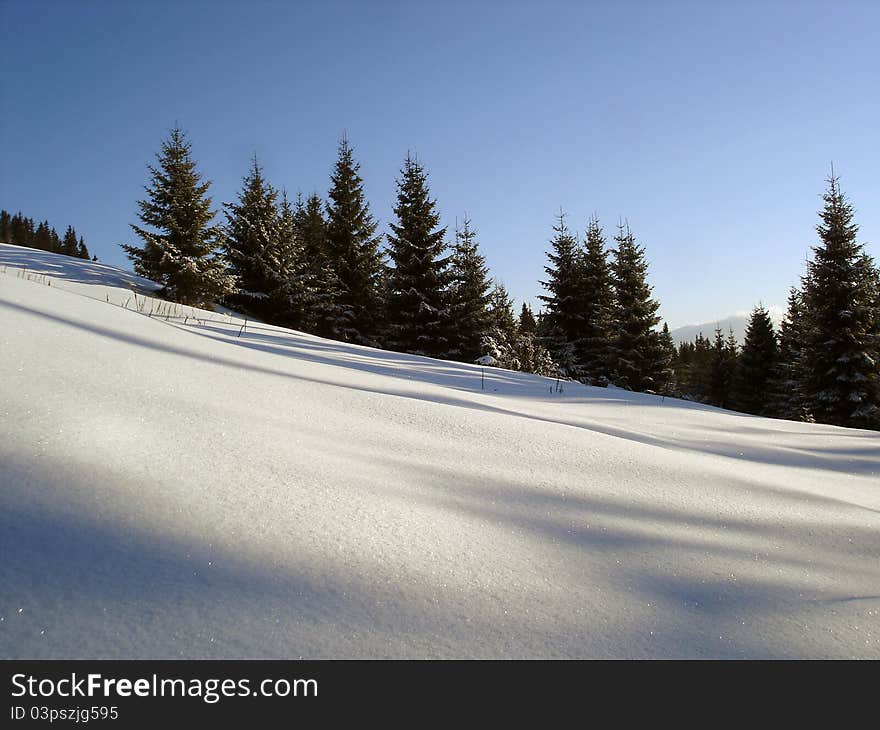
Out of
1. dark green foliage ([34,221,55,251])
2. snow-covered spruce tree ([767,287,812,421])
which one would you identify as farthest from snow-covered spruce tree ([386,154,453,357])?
dark green foliage ([34,221,55,251])

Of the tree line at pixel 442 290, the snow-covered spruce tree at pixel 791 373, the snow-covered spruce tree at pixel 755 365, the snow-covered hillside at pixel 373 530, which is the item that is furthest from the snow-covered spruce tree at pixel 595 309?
the snow-covered hillside at pixel 373 530

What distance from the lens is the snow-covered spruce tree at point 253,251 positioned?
16.5 m

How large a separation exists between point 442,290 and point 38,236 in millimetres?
64482

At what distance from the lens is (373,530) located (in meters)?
1.41

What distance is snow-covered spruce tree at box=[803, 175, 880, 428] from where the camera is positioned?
48.5 ft

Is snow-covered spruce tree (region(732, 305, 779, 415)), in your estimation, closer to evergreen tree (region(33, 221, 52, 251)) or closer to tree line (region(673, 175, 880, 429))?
tree line (region(673, 175, 880, 429))

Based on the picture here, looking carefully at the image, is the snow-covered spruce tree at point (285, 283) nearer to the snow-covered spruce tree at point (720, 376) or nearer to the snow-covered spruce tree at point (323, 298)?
the snow-covered spruce tree at point (323, 298)

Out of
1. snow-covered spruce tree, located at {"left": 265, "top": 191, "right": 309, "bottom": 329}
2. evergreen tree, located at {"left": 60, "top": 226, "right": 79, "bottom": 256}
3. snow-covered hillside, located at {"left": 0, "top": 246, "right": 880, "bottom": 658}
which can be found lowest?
snow-covered hillside, located at {"left": 0, "top": 246, "right": 880, "bottom": 658}

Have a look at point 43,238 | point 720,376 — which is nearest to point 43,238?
point 43,238

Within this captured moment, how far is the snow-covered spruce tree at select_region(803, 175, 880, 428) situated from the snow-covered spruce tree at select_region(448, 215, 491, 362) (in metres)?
11.2

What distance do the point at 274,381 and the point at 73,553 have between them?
6.07ft
